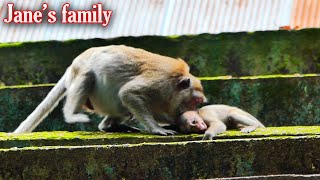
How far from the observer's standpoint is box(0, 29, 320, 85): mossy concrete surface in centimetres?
1186

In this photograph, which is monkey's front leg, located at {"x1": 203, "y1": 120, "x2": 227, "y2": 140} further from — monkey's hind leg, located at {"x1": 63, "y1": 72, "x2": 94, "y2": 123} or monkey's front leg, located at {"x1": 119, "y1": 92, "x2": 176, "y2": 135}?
monkey's hind leg, located at {"x1": 63, "y1": 72, "x2": 94, "y2": 123}

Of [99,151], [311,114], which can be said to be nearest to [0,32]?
[311,114]

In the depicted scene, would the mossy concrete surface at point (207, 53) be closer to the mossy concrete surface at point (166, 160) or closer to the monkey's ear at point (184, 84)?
the monkey's ear at point (184, 84)

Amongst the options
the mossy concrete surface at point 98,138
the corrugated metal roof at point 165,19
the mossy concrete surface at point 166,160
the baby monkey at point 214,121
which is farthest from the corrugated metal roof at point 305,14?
the mossy concrete surface at point 166,160

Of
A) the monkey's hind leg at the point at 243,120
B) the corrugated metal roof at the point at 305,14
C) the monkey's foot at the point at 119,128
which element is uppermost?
the corrugated metal roof at the point at 305,14

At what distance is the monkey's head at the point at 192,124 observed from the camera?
8.02 meters

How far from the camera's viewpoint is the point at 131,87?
8.35 m

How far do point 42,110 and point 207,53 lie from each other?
11.5 feet

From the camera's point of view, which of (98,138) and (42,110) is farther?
(42,110)

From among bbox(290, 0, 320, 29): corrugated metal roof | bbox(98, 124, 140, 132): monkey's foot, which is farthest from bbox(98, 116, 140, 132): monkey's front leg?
bbox(290, 0, 320, 29): corrugated metal roof

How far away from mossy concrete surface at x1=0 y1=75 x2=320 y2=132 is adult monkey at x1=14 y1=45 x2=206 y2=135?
1302mm

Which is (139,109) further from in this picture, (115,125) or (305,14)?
(305,14)

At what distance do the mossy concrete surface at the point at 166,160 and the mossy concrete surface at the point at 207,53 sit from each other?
575 cm

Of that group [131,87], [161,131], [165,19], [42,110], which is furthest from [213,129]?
[165,19]
